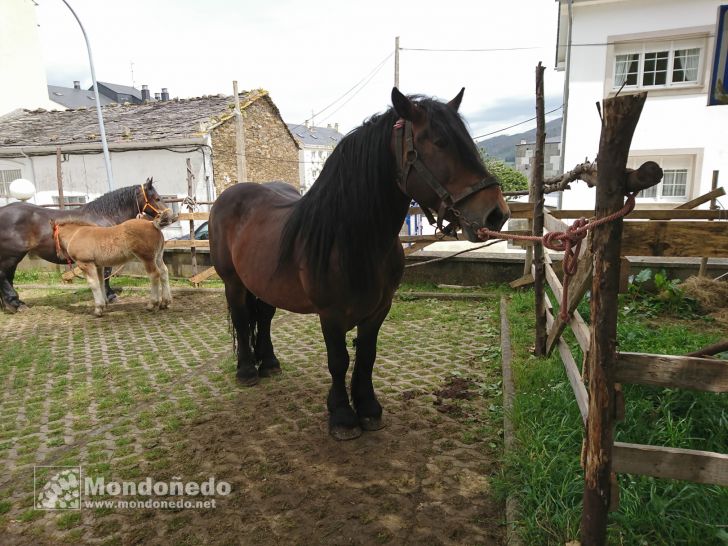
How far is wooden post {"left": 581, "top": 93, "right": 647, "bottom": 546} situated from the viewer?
5.31ft

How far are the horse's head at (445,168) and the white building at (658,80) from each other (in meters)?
10.3

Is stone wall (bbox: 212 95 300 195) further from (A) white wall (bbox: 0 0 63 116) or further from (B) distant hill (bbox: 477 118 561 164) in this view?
(A) white wall (bbox: 0 0 63 116)

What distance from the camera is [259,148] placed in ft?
67.7

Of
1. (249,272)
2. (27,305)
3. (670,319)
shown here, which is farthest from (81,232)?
(670,319)

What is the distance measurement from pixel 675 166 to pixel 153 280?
42.7 feet

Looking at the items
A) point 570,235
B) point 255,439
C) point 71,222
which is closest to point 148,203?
point 71,222

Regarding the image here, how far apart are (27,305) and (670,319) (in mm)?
10205

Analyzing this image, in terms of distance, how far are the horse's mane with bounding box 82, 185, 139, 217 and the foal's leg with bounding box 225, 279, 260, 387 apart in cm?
495

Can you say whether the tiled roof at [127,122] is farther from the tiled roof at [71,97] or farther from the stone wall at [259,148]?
the tiled roof at [71,97]

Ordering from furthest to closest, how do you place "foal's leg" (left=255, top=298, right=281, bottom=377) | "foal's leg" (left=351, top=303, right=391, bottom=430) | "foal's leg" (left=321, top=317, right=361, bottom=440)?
"foal's leg" (left=255, top=298, right=281, bottom=377) → "foal's leg" (left=351, top=303, right=391, bottom=430) → "foal's leg" (left=321, top=317, right=361, bottom=440)

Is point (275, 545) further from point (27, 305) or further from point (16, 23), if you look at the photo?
point (16, 23)

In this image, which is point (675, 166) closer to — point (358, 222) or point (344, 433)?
point (358, 222)

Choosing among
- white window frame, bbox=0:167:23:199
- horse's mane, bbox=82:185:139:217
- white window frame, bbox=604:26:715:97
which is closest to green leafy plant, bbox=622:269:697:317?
white window frame, bbox=604:26:715:97

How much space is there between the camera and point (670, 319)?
545 cm
